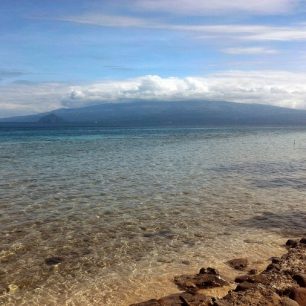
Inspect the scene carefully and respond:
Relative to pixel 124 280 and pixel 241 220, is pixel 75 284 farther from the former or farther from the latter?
pixel 241 220

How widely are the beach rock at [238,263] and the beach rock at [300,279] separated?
114 inches

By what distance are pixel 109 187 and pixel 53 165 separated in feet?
59.7

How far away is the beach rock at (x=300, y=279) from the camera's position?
14.3 meters

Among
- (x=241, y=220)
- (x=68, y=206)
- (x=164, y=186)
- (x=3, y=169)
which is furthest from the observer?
(x=3, y=169)

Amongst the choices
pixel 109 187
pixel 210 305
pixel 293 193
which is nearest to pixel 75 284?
pixel 210 305

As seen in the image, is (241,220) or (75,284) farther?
(241,220)

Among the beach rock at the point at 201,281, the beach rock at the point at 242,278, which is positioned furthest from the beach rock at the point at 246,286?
the beach rock at the point at 201,281

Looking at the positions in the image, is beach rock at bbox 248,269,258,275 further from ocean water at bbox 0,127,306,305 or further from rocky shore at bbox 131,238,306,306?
ocean water at bbox 0,127,306,305

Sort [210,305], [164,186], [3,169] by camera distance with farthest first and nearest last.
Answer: [3,169], [164,186], [210,305]

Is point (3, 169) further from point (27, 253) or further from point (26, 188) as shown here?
point (27, 253)

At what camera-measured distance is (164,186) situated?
117 feet

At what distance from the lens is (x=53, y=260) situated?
1817 cm

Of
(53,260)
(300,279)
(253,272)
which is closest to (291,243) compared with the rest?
(253,272)

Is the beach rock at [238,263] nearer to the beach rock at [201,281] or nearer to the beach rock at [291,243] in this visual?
the beach rock at [201,281]
